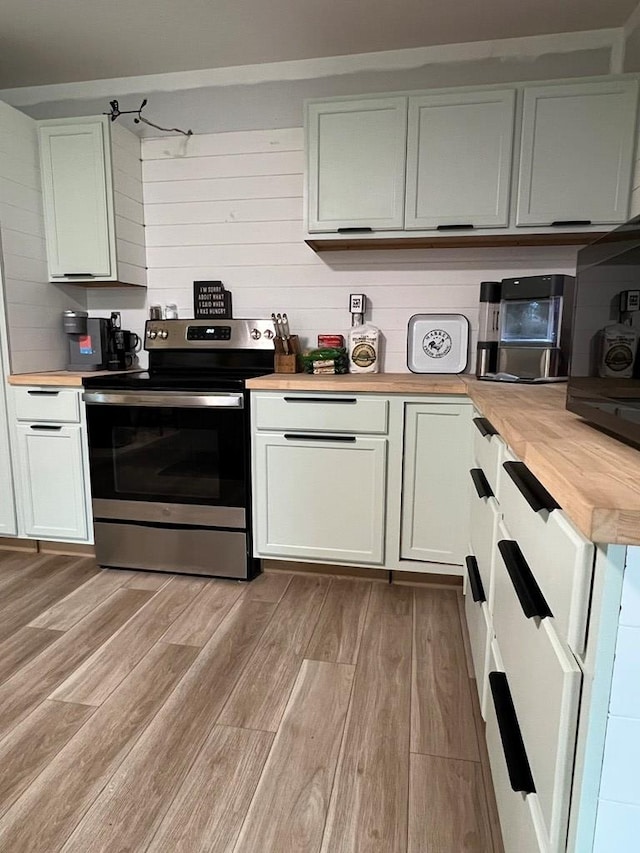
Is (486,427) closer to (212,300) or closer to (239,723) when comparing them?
(239,723)

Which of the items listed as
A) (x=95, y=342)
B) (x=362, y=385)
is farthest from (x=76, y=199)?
(x=362, y=385)

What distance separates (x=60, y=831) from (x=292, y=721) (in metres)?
0.62

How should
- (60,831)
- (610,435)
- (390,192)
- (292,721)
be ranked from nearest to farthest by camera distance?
(610,435) → (60,831) → (292,721) → (390,192)

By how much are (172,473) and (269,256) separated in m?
1.26

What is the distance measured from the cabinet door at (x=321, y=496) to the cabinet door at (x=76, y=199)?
1341 mm

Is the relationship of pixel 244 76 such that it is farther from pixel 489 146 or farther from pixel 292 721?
pixel 292 721

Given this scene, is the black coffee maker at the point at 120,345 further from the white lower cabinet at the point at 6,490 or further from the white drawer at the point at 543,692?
the white drawer at the point at 543,692

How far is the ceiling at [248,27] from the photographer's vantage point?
2184 millimetres

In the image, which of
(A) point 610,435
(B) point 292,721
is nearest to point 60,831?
(B) point 292,721

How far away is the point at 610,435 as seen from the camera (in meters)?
0.99

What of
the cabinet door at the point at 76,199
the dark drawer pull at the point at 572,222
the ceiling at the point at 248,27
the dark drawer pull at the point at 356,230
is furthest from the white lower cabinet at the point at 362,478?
the ceiling at the point at 248,27

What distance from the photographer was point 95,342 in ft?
9.20

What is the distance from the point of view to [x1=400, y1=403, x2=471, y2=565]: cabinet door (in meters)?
2.16

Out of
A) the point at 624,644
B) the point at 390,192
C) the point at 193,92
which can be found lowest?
the point at 624,644
